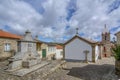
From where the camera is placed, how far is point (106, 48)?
1238 inches

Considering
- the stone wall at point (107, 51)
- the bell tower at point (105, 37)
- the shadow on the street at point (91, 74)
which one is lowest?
the shadow on the street at point (91, 74)

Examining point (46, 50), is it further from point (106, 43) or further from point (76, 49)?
point (106, 43)

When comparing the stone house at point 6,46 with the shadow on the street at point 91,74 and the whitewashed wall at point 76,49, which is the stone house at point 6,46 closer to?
the whitewashed wall at point 76,49

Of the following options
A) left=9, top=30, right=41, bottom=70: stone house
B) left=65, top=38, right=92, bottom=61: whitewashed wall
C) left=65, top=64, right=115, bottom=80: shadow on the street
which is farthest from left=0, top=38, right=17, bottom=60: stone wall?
left=65, top=64, right=115, bottom=80: shadow on the street

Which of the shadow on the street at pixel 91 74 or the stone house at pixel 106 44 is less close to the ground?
the stone house at pixel 106 44

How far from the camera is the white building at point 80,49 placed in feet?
63.4

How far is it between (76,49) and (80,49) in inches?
29.6

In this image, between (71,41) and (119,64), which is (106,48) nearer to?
(71,41)

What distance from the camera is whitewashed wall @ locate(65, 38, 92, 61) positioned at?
64.7 ft

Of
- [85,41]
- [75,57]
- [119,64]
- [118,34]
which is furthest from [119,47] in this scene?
[75,57]

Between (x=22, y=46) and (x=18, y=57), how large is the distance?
158 cm

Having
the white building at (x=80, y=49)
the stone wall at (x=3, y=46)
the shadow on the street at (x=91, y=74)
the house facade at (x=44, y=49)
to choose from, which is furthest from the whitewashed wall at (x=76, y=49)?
the stone wall at (x=3, y=46)

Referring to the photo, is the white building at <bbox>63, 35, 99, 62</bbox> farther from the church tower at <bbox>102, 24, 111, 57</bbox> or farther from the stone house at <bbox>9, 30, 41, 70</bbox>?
the church tower at <bbox>102, 24, 111, 57</bbox>

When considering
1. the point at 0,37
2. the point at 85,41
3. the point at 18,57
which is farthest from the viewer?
the point at 85,41
